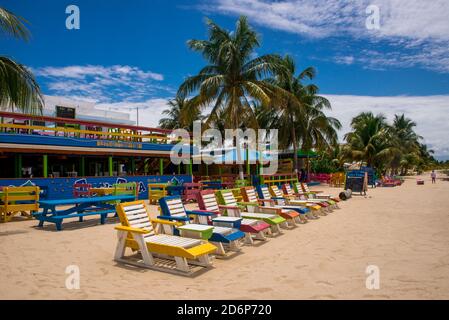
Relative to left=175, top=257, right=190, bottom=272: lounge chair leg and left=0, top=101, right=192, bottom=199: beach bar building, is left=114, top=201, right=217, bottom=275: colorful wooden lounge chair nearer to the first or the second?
left=175, top=257, right=190, bottom=272: lounge chair leg

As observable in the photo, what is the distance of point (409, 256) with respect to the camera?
18.2 feet

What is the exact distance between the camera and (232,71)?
18.3m

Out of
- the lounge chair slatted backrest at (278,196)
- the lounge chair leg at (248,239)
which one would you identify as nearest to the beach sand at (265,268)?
the lounge chair leg at (248,239)

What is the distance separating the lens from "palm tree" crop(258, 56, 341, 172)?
2755cm

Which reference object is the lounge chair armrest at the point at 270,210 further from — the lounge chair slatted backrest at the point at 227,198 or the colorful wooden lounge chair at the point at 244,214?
the lounge chair slatted backrest at the point at 227,198

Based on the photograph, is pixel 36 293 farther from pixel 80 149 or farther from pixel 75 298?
pixel 80 149

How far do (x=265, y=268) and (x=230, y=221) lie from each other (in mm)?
1523

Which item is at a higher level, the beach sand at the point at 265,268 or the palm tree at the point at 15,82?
the palm tree at the point at 15,82

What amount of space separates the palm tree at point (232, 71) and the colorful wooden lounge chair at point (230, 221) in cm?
1055

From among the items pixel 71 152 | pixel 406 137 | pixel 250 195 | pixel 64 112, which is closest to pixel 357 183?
pixel 250 195

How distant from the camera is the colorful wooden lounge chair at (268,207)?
8.33 m

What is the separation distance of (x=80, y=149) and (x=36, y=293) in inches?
497

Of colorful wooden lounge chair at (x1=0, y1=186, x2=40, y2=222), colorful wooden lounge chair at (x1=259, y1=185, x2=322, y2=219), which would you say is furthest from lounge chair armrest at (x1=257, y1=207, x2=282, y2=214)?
colorful wooden lounge chair at (x1=0, y1=186, x2=40, y2=222)

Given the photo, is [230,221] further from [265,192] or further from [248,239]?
[265,192]
